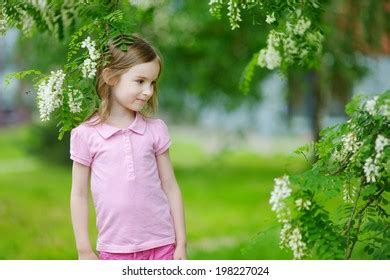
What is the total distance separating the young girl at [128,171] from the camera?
156 inches

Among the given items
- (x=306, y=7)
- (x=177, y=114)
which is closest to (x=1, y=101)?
(x=177, y=114)

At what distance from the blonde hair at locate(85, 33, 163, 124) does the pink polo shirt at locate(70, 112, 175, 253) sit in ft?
0.31

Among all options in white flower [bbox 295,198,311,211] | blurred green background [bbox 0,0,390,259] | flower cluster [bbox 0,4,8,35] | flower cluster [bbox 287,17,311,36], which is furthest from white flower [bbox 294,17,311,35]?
blurred green background [bbox 0,0,390,259]

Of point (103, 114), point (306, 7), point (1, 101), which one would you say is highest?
point (306, 7)

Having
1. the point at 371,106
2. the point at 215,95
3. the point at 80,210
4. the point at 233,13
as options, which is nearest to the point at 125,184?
the point at 80,210

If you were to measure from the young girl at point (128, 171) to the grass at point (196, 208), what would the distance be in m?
0.42

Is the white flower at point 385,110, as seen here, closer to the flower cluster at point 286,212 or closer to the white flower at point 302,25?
the flower cluster at point 286,212

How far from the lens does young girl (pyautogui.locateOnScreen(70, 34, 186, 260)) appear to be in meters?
3.96

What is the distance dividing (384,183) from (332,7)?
8.50 m

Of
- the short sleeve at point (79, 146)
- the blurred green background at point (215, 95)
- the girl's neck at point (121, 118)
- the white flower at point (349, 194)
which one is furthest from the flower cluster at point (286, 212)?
the blurred green background at point (215, 95)

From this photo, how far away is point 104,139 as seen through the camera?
399 centimetres

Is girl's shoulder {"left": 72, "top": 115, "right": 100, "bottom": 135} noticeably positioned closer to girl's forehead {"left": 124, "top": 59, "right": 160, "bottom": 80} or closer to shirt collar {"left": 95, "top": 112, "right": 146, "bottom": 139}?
shirt collar {"left": 95, "top": 112, "right": 146, "bottom": 139}

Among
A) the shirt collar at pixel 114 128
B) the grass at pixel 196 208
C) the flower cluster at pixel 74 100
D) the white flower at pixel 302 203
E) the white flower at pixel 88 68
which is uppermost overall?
the white flower at pixel 88 68
